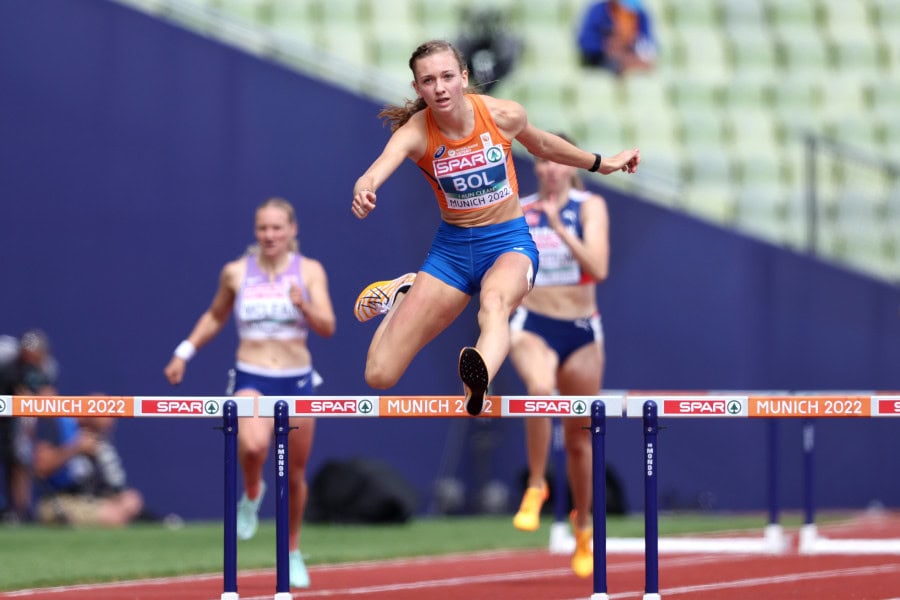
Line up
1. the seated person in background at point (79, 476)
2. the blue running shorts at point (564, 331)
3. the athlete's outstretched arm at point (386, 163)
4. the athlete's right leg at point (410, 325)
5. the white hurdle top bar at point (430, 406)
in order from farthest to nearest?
the seated person in background at point (79, 476) < the blue running shorts at point (564, 331) < the athlete's right leg at point (410, 325) < the white hurdle top bar at point (430, 406) < the athlete's outstretched arm at point (386, 163)

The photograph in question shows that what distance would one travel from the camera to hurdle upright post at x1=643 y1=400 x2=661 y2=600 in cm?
699

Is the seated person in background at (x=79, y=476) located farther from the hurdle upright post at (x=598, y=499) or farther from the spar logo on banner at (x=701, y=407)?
the spar logo on banner at (x=701, y=407)

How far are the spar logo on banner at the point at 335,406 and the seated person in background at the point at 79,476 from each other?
7.34 metres

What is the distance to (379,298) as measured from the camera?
299 inches

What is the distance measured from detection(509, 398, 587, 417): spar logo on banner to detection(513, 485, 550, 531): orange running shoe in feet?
5.43

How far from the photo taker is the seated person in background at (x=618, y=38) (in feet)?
57.7

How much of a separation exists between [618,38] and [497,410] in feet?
37.9

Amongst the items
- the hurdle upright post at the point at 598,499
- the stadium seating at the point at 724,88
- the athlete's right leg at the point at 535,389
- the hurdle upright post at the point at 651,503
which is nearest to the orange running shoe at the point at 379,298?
the hurdle upright post at the point at 598,499

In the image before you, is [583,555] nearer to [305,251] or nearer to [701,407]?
[701,407]

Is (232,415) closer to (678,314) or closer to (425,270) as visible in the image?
(425,270)

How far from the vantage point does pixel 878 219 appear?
16.9 metres

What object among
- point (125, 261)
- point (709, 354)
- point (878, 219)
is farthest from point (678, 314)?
point (125, 261)

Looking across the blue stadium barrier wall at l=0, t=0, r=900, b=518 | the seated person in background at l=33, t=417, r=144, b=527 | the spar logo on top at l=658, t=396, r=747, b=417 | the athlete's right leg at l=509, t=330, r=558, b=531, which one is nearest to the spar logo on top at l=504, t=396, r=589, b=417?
the spar logo on top at l=658, t=396, r=747, b=417

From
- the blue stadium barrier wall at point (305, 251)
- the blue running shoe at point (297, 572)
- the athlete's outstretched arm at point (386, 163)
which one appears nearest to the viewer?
the athlete's outstretched arm at point (386, 163)
